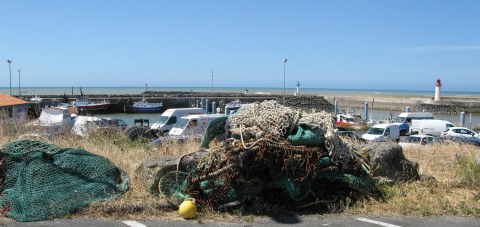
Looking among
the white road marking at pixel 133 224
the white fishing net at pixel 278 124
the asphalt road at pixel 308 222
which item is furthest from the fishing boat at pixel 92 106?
the white road marking at pixel 133 224

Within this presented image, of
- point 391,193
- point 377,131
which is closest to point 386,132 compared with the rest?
point 377,131

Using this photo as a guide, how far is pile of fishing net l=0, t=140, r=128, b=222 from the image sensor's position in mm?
6027

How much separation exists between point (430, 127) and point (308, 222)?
104 feet

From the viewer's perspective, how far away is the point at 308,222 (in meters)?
5.95

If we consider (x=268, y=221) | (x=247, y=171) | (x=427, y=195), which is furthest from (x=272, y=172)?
(x=427, y=195)

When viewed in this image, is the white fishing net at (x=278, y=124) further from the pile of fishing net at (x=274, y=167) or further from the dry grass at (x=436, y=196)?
the dry grass at (x=436, y=196)

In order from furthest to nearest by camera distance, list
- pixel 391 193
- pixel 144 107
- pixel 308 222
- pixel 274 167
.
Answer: pixel 144 107 < pixel 391 193 < pixel 274 167 < pixel 308 222

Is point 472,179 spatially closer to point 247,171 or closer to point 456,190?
point 456,190

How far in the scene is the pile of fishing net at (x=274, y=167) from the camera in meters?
6.33

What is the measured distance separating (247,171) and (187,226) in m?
1.12

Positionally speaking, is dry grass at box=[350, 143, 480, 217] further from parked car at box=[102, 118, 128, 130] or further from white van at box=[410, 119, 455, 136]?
white van at box=[410, 119, 455, 136]

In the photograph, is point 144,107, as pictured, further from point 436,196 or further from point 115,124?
point 436,196

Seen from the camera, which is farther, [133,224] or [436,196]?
[436,196]

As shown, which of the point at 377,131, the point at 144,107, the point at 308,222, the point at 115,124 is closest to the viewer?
the point at 308,222
